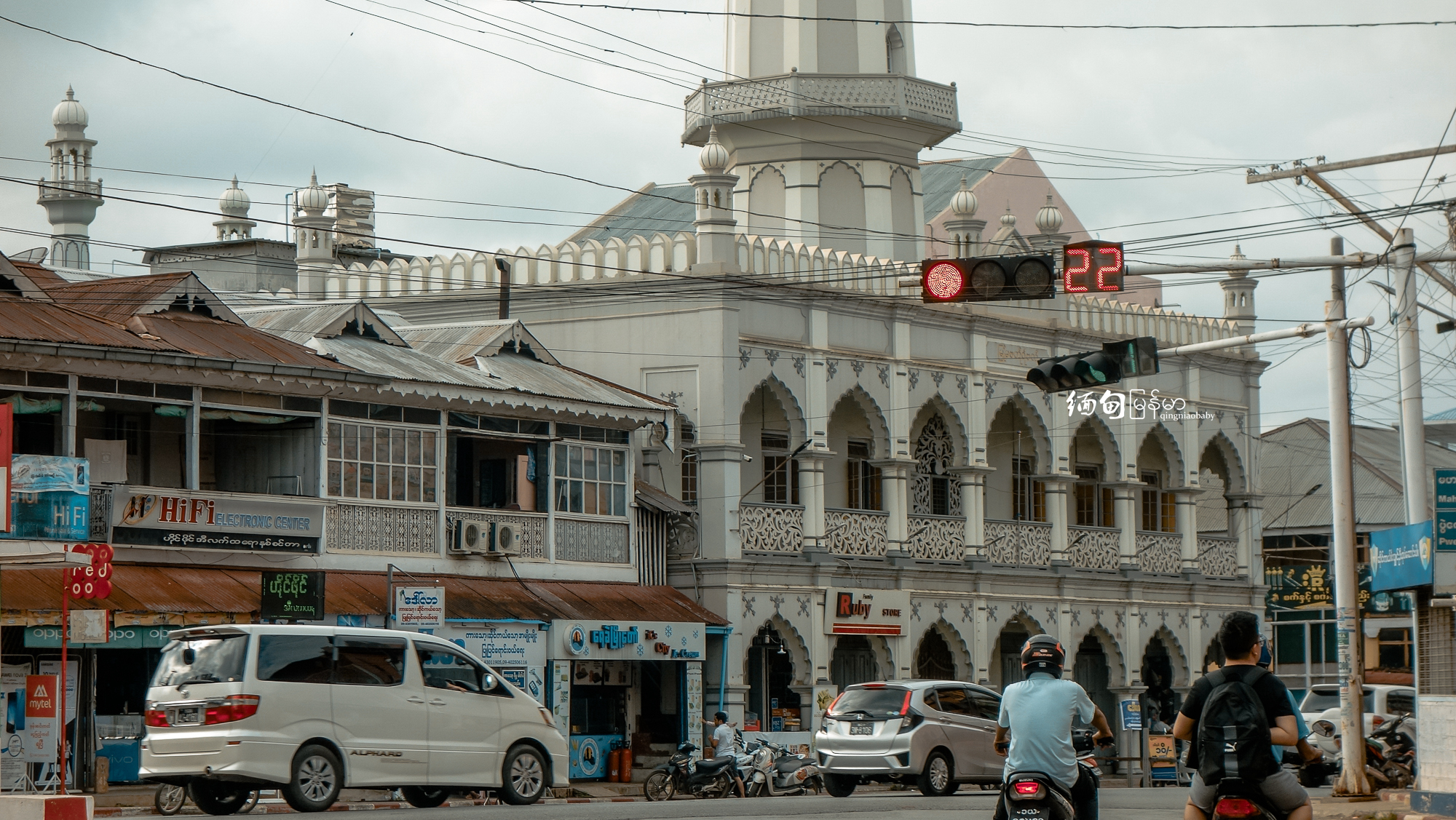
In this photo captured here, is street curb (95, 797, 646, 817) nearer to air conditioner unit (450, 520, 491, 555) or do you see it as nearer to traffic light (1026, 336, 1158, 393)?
air conditioner unit (450, 520, 491, 555)

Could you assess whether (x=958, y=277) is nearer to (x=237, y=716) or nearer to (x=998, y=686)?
(x=237, y=716)

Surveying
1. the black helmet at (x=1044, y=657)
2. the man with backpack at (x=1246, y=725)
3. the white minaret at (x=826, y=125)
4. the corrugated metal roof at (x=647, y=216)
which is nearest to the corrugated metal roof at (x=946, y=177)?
the corrugated metal roof at (x=647, y=216)

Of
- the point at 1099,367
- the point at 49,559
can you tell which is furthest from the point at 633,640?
the point at 49,559

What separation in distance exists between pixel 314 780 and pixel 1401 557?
10.7 meters

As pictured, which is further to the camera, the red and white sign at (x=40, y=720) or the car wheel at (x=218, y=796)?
the red and white sign at (x=40, y=720)

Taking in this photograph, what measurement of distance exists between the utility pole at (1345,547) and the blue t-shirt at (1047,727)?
11.0 m

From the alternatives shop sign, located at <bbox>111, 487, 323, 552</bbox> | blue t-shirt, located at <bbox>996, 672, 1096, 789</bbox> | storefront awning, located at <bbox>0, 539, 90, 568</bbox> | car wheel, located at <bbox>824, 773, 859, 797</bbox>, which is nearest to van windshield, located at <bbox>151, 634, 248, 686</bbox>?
storefront awning, located at <bbox>0, 539, 90, 568</bbox>

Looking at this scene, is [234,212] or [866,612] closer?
[866,612]

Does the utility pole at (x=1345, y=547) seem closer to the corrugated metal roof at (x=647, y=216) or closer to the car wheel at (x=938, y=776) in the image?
the car wheel at (x=938, y=776)

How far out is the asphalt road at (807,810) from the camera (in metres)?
16.0

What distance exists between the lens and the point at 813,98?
3672 centimetres

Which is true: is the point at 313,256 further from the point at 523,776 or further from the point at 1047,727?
the point at 1047,727

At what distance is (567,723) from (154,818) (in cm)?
1141

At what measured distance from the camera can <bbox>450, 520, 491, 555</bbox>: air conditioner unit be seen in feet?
92.9
